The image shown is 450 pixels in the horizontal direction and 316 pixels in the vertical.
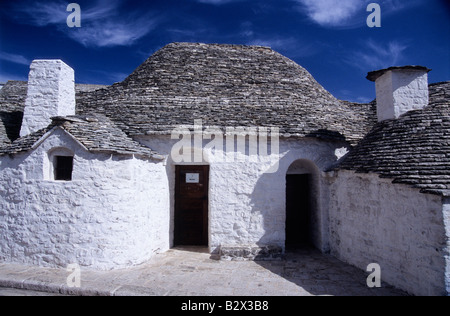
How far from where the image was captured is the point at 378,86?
771cm

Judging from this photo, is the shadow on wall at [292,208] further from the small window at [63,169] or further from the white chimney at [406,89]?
the small window at [63,169]

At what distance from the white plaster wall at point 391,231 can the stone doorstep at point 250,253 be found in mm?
1865

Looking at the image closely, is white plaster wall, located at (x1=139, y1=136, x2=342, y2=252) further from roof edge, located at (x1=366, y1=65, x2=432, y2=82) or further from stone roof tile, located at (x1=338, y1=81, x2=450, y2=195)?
roof edge, located at (x1=366, y1=65, x2=432, y2=82)

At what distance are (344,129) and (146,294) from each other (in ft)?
24.8

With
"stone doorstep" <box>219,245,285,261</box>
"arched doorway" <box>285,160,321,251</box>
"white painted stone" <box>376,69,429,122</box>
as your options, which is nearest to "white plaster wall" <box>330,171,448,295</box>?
"arched doorway" <box>285,160,321,251</box>

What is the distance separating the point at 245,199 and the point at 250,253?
1.52 m

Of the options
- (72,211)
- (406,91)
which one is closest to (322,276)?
(406,91)

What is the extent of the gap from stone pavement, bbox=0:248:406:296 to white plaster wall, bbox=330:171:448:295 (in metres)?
0.44

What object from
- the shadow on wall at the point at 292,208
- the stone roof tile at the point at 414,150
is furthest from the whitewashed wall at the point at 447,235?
the shadow on wall at the point at 292,208

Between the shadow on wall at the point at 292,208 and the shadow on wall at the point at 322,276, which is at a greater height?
the shadow on wall at the point at 292,208

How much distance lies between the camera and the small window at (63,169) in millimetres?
6574

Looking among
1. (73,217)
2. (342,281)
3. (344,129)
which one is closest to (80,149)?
(73,217)

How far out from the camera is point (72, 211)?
6008mm

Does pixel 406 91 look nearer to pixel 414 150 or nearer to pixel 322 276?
pixel 414 150
